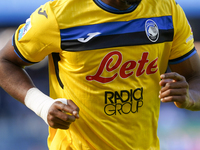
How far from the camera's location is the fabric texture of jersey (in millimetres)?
1435

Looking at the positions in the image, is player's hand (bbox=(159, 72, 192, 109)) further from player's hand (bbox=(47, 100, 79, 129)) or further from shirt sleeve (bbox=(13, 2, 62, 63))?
shirt sleeve (bbox=(13, 2, 62, 63))

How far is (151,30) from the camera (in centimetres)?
150

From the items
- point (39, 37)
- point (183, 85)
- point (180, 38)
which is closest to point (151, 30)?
point (180, 38)

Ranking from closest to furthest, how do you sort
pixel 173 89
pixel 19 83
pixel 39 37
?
1. pixel 173 89
2. pixel 39 37
3. pixel 19 83

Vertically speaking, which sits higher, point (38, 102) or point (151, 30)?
point (151, 30)

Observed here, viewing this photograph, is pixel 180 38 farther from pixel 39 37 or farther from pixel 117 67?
pixel 39 37

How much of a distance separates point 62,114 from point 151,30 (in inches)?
24.9

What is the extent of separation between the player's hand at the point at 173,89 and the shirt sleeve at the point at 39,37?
549 millimetres

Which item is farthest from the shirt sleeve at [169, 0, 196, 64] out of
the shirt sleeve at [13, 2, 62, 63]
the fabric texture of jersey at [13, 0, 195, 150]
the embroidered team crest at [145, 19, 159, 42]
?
the shirt sleeve at [13, 2, 62, 63]

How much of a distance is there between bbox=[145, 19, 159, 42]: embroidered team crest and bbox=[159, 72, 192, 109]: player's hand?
279mm

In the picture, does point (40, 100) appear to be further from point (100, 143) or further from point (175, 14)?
point (175, 14)

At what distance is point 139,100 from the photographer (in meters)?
1.52

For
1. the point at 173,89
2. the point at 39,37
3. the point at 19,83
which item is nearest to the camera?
the point at 173,89

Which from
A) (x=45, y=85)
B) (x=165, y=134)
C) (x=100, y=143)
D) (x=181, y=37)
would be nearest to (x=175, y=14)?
(x=181, y=37)
